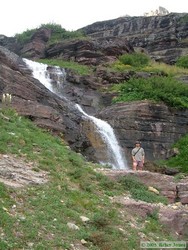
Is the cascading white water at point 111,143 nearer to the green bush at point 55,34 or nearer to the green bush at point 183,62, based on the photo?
the green bush at point 183,62

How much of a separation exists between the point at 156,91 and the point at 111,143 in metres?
5.88

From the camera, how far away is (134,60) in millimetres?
35688

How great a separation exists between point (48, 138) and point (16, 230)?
8.41 meters

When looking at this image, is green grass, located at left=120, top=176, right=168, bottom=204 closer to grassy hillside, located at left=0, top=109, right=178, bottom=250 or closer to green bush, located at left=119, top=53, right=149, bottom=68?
grassy hillside, located at left=0, top=109, right=178, bottom=250

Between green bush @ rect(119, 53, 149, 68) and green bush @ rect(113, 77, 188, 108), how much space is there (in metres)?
7.70

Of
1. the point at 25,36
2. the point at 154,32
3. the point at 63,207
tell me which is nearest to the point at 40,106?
the point at 63,207

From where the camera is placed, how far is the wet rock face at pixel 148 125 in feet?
71.2

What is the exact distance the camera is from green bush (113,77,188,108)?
24594mm

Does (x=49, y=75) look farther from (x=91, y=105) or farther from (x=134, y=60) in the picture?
(x=134, y=60)

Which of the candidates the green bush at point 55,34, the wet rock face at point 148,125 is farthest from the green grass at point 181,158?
the green bush at point 55,34

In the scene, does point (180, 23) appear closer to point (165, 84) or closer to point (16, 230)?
point (165, 84)

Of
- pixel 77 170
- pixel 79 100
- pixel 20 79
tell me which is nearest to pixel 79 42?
pixel 79 100

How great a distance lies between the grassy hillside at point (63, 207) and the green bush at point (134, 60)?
73.6ft

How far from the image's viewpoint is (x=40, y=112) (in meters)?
18.1
